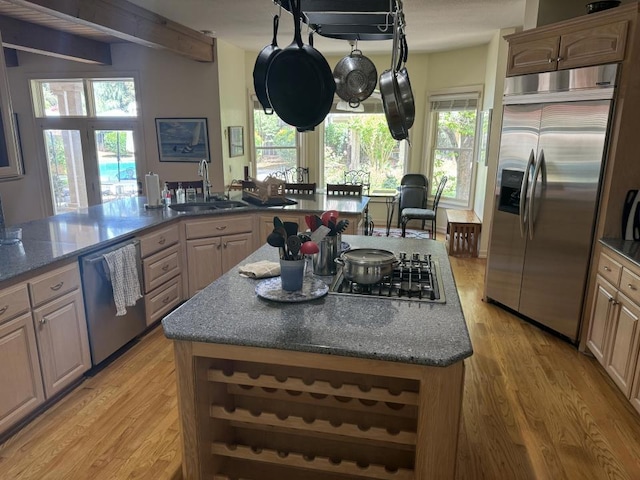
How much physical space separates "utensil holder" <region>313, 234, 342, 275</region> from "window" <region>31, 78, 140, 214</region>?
4.74m

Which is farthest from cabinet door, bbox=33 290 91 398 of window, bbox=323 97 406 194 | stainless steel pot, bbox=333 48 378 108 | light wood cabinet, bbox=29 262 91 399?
window, bbox=323 97 406 194

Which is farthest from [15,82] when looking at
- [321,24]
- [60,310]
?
[321,24]

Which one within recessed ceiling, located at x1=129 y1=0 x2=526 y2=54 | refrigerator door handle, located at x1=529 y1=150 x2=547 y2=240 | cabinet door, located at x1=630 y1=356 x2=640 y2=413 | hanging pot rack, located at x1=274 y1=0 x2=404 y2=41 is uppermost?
recessed ceiling, located at x1=129 y1=0 x2=526 y2=54

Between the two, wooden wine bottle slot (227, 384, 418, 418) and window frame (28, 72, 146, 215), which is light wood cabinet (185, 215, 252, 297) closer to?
wooden wine bottle slot (227, 384, 418, 418)

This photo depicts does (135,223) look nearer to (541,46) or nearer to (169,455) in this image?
(169,455)

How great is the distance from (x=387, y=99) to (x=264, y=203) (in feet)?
7.89

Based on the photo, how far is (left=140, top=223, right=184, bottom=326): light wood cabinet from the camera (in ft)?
10.7

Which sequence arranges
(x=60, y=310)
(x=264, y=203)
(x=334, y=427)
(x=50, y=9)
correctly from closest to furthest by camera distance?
(x=334, y=427) < (x=60, y=310) < (x=50, y=9) < (x=264, y=203)

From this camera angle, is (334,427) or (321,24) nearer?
(334,427)

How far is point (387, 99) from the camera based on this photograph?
6.33ft

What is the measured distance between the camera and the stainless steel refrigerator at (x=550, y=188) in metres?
2.95

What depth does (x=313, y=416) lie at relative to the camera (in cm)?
179

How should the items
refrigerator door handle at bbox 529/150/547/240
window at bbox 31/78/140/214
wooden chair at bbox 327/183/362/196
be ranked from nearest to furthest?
1. refrigerator door handle at bbox 529/150/547/240
2. wooden chair at bbox 327/183/362/196
3. window at bbox 31/78/140/214

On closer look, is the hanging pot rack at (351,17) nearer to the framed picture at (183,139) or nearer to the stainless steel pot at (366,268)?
the stainless steel pot at (366,268)
